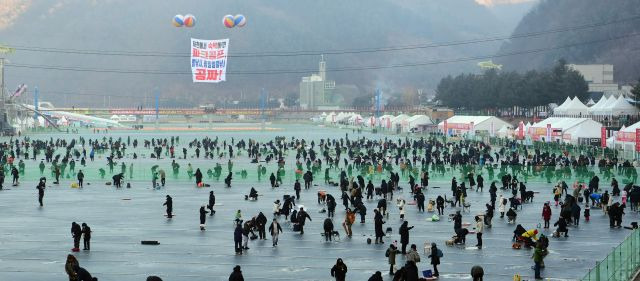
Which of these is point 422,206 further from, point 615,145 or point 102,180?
point 615,145

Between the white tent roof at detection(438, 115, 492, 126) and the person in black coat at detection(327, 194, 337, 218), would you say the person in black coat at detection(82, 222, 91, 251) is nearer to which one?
the person in black coat at detection(327, 194, 337, 218)

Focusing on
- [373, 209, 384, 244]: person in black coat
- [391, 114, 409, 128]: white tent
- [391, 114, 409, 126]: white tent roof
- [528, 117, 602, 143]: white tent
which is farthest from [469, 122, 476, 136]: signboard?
[373, 209, 384, 244]: person in black coat

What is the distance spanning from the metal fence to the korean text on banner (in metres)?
78.7

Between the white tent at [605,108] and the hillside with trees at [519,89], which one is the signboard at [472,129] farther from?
the hillside with trees at [519,89]

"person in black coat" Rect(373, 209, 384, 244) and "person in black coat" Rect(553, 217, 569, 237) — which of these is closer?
"person in black coat" Rect(373, 209, 384, 244)

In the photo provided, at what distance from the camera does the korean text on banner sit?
99.8m

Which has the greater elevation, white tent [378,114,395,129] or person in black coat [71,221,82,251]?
white tent [378,114,395,129]

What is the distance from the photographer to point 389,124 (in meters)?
142

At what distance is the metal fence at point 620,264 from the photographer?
19203 mm

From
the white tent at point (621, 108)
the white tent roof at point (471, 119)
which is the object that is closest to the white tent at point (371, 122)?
the white tent roof at point (471, 119)

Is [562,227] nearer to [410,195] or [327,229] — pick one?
[327,229]

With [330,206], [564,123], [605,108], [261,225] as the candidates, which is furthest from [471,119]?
[261,225]

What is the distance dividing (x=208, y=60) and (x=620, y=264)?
83016 mm

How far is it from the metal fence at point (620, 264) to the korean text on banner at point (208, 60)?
7869 cm
